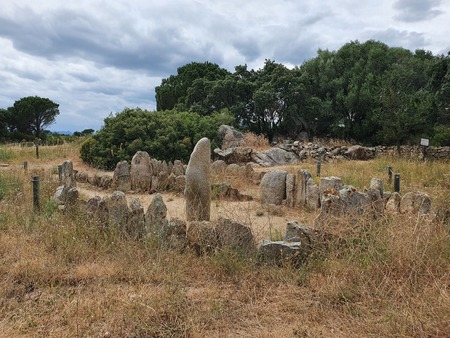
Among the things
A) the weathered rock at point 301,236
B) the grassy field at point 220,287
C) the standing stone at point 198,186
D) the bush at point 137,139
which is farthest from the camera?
the bush at point 137,139

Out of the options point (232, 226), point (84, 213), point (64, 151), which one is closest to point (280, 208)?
point (232, 226)

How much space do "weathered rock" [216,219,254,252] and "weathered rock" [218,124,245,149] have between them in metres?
13.1

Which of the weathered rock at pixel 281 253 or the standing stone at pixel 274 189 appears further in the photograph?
the standing stone at pixel 274 189

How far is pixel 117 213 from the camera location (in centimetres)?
479

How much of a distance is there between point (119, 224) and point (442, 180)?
310 inches

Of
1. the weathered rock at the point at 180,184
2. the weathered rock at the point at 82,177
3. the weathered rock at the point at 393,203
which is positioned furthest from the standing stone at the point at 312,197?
the weathered rock at the point at 82,177

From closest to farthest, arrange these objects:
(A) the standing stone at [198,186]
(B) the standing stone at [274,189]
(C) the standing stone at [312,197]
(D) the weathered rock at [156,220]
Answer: (D) the weathered rock at [156,220] < (A) the standing stone at [198,186] < (C) the standing stone at [312,197] < (B) the standing stone at [274,189]

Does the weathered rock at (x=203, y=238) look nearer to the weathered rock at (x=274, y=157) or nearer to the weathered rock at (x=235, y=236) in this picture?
the weathered rock at (x=235, y=236)

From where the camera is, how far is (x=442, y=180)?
916cm

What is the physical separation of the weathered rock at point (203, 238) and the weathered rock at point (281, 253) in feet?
1.78

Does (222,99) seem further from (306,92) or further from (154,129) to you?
(154,129)

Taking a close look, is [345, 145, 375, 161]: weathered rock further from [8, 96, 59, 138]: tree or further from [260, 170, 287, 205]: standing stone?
[8, 96, 59, 138]: tree

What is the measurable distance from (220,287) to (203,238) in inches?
29.8

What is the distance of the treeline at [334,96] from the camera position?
20.2 metres
